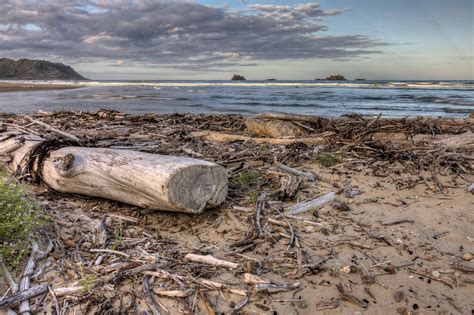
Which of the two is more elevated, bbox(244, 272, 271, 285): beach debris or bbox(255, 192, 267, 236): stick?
bbox(255, 192, 267, 236): stick

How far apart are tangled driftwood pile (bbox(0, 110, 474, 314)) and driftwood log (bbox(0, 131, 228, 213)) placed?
0.18m

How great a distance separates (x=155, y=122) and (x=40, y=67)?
10295cm

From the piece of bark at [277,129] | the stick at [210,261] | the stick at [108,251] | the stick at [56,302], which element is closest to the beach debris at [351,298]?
the stick at [210,261]

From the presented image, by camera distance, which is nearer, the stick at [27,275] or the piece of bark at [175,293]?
the stick at [27,275]

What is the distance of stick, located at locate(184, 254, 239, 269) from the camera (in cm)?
340

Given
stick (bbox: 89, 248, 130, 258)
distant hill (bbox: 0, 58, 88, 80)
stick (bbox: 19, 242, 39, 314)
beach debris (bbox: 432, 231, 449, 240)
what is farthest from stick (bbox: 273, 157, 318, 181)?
distant hill (bbox: 0, 58, 88, 80)

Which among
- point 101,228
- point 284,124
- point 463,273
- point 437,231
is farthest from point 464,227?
point 284,124

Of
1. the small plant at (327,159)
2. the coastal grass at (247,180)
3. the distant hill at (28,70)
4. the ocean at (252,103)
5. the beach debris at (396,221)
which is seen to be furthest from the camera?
the distant hill at (28,70)

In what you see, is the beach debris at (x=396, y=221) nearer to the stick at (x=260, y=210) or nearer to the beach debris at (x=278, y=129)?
the stick at (x=260, y=210)

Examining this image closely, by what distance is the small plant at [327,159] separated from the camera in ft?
19.8

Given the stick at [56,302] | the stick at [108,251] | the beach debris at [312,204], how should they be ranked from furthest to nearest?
1. the beach debris at [312,204]
2. the stick at [108,251]
3. the stick at [56,302]

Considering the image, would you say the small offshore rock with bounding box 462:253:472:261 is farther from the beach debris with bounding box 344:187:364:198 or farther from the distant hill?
the distant hill

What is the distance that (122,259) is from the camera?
3.51m

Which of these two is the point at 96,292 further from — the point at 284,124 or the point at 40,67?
the point at 40,67
